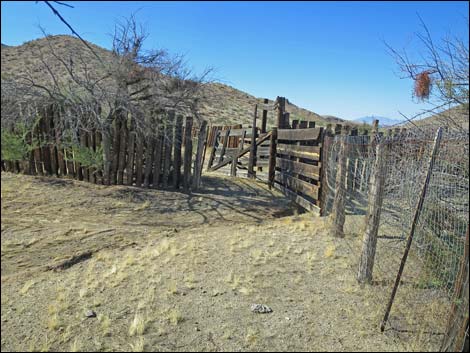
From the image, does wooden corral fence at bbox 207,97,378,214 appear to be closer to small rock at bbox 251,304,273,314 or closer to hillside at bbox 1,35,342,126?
hillside at bbox 1,35,342,126

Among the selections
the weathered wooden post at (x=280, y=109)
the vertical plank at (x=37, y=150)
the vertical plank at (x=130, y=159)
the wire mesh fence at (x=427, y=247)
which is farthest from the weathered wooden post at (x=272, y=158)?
the vertical plank at (x=37, y=150)

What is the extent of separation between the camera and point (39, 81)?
745 cm

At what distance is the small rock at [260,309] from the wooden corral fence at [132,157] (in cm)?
495

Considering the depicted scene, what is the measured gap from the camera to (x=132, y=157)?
25.4 ft

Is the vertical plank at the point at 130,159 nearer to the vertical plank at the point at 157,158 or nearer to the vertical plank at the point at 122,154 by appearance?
the vertical plank at the point at 122,154

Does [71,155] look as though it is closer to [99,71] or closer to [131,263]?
[99,71]

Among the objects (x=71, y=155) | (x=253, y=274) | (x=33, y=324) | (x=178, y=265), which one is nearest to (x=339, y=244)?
(x=253, y=274)

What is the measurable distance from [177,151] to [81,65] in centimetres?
313

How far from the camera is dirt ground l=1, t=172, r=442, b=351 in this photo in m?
2.77

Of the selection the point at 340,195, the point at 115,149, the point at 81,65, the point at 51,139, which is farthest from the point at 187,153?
the point at 340,195

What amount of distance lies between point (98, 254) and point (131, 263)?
1.73 feet

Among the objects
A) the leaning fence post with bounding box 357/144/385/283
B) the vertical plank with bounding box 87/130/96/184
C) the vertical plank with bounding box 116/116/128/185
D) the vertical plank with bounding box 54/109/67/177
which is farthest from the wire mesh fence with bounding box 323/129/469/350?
the vertical plank with bounding box 54/109/67/177

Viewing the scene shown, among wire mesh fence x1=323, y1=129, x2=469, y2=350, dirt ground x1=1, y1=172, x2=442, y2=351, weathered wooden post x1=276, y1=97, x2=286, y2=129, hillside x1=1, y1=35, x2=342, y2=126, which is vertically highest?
hillside x1=1, y1=35, x2=342, y2=126

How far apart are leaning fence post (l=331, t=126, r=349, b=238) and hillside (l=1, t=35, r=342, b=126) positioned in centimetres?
353
